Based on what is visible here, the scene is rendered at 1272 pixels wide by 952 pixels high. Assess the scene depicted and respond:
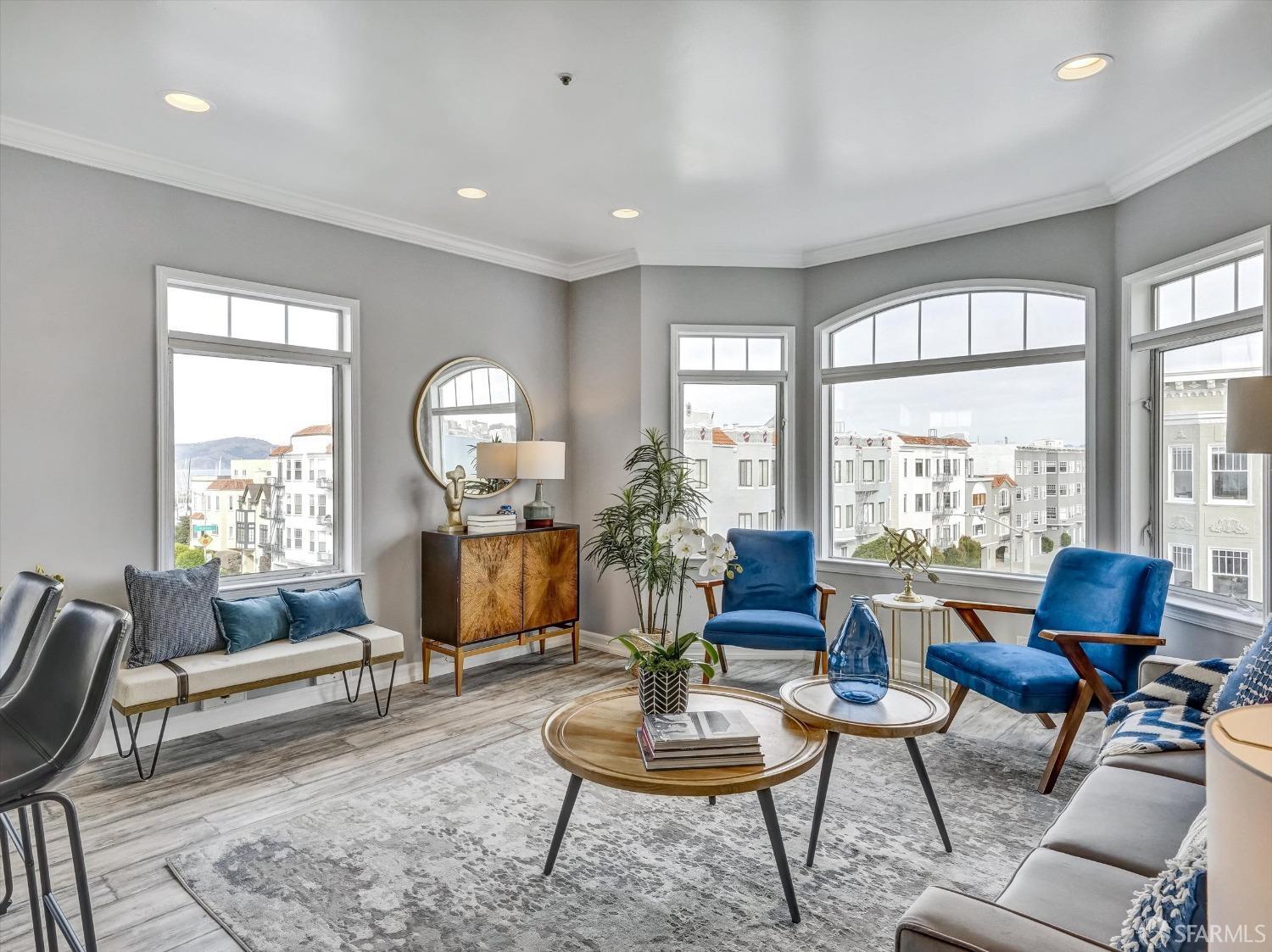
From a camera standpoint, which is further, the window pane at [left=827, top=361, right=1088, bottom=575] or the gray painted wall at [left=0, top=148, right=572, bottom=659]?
the window pane at [left=827, top=361, right=1088, bottom=575]

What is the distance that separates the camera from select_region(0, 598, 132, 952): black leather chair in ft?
4.89

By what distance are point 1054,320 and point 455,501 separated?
12.1ft

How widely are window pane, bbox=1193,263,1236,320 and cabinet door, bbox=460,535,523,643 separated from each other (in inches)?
149

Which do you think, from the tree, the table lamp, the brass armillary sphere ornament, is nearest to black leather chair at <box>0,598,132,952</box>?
the tree

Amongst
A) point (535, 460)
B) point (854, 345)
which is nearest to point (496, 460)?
point (535, 460)

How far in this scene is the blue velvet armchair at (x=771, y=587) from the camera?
14.2 feet

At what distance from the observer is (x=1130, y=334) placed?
12.9 feet

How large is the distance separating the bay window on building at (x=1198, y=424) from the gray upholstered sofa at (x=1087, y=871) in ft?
5.76

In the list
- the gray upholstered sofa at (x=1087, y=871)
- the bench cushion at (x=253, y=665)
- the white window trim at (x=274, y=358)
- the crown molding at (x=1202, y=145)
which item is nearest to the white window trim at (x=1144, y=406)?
the crown molding at (x=1202, y=145)

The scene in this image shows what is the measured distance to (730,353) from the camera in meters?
5.29

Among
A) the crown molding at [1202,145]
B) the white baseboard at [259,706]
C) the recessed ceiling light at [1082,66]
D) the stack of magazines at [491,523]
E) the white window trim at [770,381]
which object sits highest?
the recessed ceiling light at [1082,66]

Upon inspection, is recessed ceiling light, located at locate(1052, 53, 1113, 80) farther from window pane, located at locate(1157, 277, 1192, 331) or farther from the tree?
the tree

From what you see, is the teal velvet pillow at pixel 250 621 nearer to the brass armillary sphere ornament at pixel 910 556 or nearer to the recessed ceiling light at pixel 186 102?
the recessed ceiling light at pixel 186 102

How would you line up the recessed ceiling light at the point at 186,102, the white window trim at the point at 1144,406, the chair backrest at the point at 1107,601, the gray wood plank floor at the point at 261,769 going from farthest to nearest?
the white window trim at the point at 1144,406, the chair backrest at the point at 1107,601, the recessed ceiling light at the point at 186,102, the gray wood plank floor at the point at 261,769
